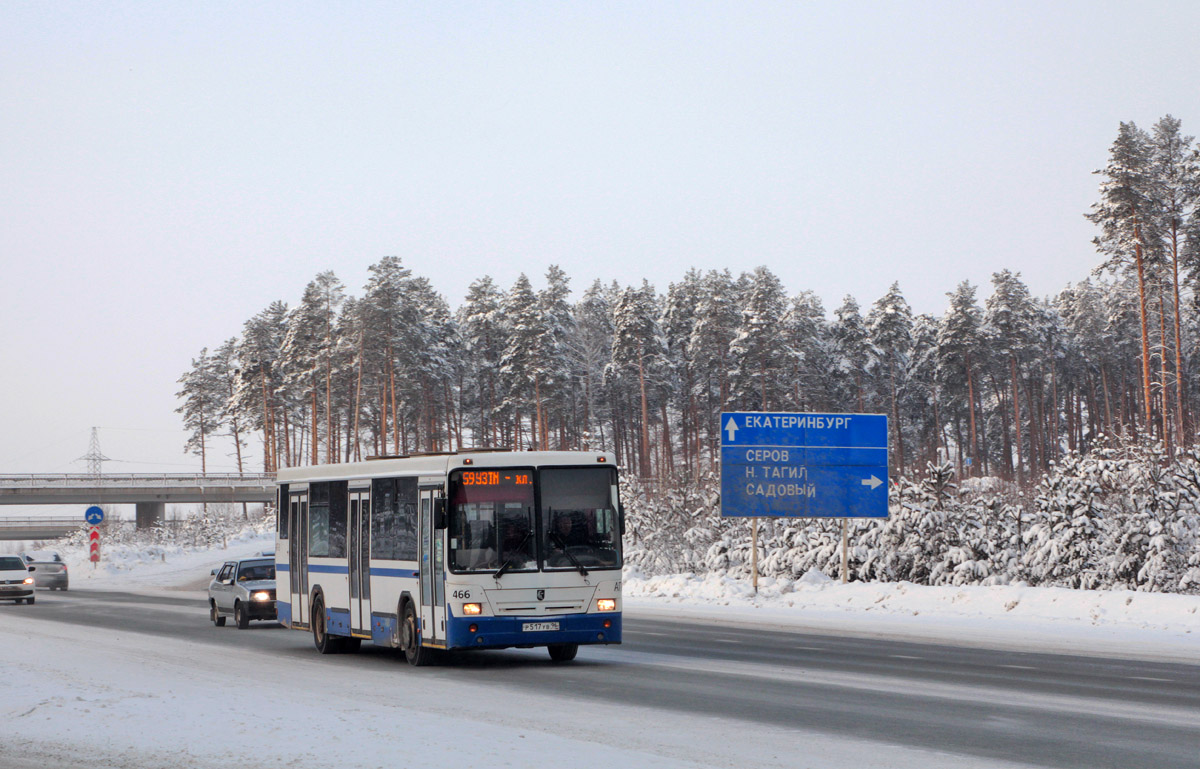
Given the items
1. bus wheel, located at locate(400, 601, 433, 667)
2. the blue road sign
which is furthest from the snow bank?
bus wheel, located at locate(400, 601, 433, 667)

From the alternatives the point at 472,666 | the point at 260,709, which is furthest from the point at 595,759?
the point at 472,666

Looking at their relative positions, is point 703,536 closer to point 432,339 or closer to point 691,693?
point 691,693

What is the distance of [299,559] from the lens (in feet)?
76.5

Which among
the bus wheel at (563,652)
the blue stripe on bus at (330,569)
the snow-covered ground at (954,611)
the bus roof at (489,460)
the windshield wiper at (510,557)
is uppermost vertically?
the bus roof at (489,460)

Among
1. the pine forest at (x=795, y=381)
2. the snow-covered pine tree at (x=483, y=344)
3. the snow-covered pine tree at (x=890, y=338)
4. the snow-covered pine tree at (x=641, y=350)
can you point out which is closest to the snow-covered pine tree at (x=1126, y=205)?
the pine forest at (x=795, y=381)

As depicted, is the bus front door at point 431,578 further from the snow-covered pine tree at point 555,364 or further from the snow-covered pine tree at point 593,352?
the snow-covered pine tree at point 593,352

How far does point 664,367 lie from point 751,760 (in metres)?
94.5

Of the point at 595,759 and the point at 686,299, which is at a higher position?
the point at 686,299

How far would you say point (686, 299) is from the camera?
373 ft

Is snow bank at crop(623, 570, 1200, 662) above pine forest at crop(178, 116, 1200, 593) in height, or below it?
below

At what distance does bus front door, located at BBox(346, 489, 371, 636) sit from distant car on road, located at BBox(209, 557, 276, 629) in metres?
9.30

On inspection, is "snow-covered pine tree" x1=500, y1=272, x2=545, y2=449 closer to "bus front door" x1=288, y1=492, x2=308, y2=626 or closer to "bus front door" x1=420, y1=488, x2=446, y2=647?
"bus front door" x1=288, y1=492, x2=308, y2=626

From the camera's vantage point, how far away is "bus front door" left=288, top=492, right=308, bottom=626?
23078 millimetres

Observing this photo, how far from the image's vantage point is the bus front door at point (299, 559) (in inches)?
909
